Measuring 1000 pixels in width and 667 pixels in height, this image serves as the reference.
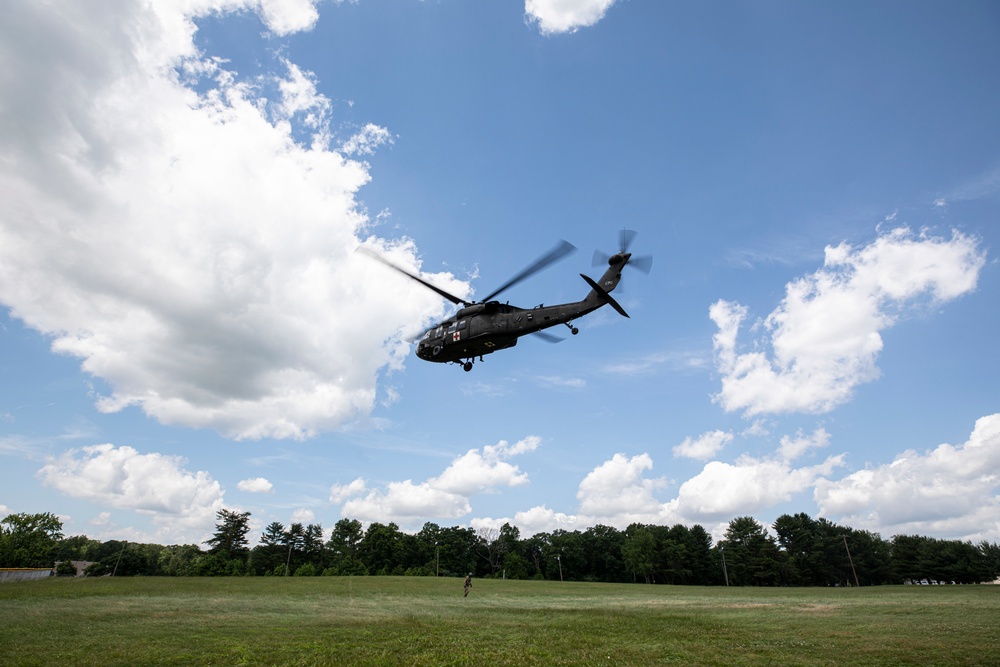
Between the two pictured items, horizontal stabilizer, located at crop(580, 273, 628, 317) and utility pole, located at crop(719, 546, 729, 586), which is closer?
horizontal stabilizer, located at crop(580, 273, 628, 317)

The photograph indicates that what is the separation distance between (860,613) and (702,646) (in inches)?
671

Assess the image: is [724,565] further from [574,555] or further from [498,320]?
[498,320]

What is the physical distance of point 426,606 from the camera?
106ft

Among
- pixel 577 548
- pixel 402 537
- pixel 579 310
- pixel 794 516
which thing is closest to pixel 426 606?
pixel 579 310

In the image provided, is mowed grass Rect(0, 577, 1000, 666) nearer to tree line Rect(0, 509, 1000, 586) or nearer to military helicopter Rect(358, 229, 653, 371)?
military helicopter Rect(358, 229, 653, 371)

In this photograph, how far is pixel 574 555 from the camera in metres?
127

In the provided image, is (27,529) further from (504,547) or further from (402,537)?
Result: (504,547)

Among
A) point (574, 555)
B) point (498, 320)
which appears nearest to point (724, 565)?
point (574, 555)

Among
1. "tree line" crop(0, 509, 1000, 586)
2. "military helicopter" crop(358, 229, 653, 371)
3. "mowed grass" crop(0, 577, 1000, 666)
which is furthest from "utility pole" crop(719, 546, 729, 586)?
"military helicopter" crop(358, 229, 653, 371)

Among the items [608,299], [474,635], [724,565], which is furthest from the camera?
[724,565]

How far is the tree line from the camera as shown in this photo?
9806 centimetres

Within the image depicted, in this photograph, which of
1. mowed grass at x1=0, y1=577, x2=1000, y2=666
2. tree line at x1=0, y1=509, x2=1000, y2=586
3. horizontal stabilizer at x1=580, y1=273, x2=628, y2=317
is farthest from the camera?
tree line at x1=0, y1=509, x2=1000, y2=586

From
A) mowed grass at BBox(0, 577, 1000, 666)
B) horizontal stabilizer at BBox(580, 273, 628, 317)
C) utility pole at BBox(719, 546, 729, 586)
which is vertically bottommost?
mowed grass at BBox(0, 577, 1000, 666)

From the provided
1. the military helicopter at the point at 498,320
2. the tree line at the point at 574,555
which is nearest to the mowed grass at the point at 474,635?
the military helicopter at the point at 498,320
